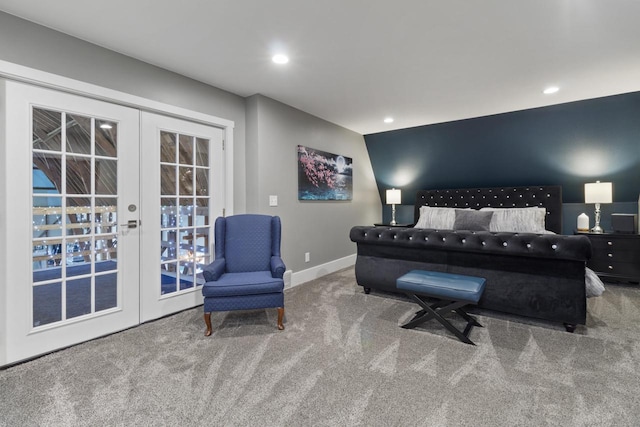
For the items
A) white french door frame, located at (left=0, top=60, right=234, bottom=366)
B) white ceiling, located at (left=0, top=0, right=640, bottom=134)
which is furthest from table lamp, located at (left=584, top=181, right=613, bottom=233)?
white french door frame, located at (left=0, top=60, right=234, bottom=366)

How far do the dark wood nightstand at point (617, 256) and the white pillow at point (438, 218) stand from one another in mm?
1701

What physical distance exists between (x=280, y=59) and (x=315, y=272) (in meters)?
2.84

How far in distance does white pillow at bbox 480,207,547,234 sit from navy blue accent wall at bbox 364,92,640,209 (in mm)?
733

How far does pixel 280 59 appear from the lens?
9.10 feet

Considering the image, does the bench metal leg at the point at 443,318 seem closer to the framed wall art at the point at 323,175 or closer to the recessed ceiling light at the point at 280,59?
the framed wall art at the point at 323,175

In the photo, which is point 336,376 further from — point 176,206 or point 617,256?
point 617,256

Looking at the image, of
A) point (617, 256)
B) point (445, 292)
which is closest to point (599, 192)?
point (617, 256)

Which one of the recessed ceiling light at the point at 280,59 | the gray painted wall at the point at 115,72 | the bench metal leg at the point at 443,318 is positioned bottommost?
the bench metal leg at the point at 443,318

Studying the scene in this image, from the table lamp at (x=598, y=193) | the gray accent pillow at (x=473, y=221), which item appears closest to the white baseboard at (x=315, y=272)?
the gray accent pillow at (x=473, y=221)

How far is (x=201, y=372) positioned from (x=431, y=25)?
2.98 metres

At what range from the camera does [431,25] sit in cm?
224

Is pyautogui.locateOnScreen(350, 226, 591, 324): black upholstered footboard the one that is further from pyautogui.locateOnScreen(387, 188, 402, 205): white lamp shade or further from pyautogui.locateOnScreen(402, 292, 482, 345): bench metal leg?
pyautogui.locateOnScreen(387, 188, 402, 205): white lamp shade

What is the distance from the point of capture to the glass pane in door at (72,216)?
228cm

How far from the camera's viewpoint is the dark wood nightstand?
3.72m
